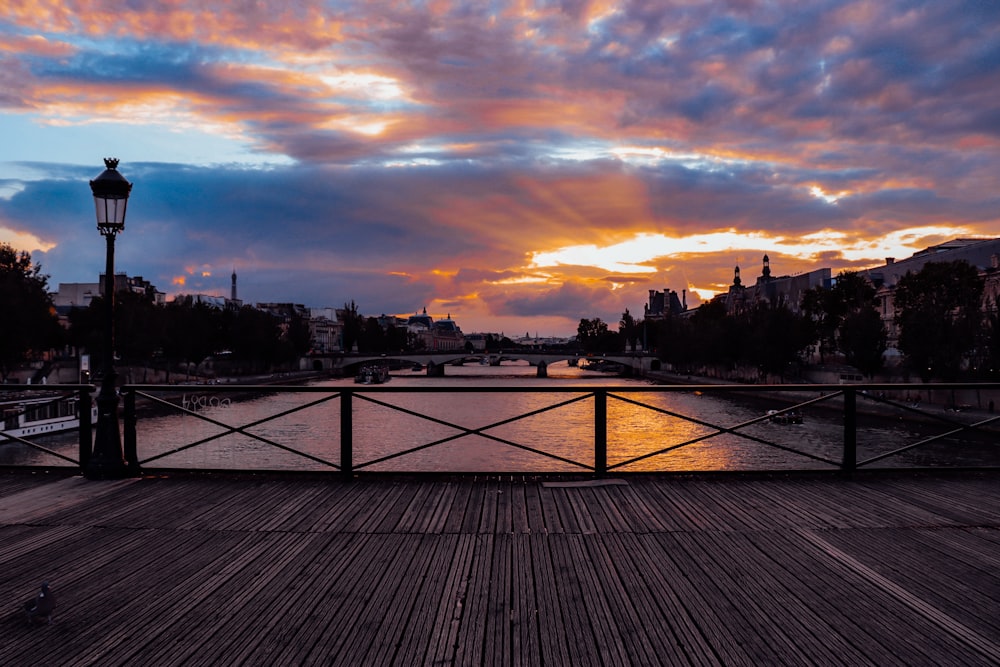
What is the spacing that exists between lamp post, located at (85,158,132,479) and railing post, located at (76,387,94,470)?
115 millimetres

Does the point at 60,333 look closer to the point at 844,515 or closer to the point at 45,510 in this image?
the point at 45,510

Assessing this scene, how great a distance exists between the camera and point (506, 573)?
5199 mm

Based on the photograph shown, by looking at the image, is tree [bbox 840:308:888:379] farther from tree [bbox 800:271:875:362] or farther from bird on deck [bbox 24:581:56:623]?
bird on deck [bbox 24:581:56:623]

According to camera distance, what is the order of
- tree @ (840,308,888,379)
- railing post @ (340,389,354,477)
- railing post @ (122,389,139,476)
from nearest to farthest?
1. railing post @ (340,389,354,477)
2. railing post @ (122,389,139,476)
3. tree @ (840,308,888,379)

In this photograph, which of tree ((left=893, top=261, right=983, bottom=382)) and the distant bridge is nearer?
tree ((left=893, top=261, right=983, bottom=382))

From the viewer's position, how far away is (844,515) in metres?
6.88

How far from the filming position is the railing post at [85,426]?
8.62 meters

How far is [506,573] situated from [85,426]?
6.36 m

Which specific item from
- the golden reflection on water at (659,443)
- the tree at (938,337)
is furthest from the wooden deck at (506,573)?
the tree at (938,337)

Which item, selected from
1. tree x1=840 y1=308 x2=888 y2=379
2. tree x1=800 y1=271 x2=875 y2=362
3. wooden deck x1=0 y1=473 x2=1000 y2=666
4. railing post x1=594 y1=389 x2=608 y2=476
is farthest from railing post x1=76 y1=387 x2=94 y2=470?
tree x1=800 y1=271 x2=875 y2=362

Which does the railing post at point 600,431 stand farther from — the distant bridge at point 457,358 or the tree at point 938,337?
the distant bridge at point 457,358

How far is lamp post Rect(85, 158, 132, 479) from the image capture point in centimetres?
878

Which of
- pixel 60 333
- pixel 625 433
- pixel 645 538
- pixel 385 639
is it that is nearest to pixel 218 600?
pixel 385 639

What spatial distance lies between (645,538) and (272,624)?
3314 mm
